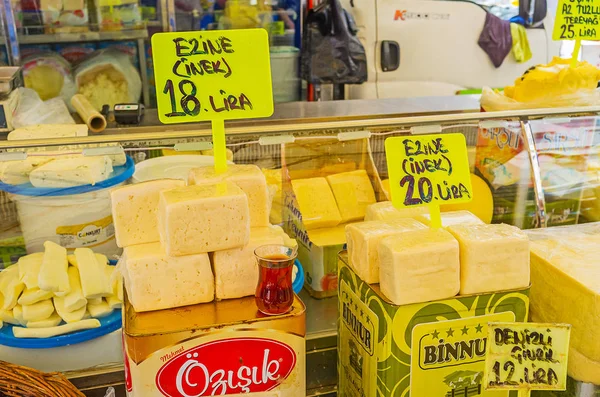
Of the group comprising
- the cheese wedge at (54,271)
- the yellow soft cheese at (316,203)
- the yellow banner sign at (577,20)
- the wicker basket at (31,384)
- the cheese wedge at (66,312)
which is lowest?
the wicker basket at (31,384)

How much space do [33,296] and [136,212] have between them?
459 millimetres

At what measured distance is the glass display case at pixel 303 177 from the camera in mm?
1367

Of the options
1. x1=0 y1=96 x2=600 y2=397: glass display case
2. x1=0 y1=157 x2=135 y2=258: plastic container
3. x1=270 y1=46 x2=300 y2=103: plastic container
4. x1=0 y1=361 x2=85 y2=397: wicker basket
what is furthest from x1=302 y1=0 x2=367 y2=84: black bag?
x1=0 y1=361 x2=85 y2=397: wicker basket

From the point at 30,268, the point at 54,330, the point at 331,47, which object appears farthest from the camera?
the point at 331,47

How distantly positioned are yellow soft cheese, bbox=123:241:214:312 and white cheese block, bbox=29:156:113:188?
0.61 m

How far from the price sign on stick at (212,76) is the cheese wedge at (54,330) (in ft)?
1.79

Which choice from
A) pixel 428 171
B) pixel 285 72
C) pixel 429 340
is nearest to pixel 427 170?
pixel 428 171

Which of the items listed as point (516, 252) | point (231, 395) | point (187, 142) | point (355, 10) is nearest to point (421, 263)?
point (516, 252)

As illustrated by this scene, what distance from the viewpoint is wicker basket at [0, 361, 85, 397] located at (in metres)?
1.18

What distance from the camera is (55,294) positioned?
4.63 ft

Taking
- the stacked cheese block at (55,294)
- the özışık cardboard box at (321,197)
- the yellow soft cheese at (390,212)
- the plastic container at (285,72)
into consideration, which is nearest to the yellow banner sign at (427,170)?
the yellow soft cheese at (390,212)

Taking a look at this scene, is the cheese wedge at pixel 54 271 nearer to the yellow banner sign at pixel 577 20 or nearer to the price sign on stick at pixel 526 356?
the price sign on stick at pixel 526 356

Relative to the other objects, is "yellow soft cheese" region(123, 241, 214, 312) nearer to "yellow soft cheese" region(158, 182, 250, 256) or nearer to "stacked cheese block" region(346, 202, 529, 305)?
"yellow soft cheese" region(158, 182, 250, 256)

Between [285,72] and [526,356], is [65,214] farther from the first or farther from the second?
[285,72]
